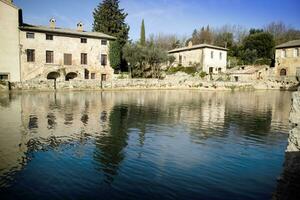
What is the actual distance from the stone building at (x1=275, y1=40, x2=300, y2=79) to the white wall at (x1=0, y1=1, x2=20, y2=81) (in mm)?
53712

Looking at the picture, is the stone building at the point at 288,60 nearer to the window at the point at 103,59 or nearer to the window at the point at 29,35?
the window at the point at 103,59

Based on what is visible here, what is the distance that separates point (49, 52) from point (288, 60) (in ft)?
170

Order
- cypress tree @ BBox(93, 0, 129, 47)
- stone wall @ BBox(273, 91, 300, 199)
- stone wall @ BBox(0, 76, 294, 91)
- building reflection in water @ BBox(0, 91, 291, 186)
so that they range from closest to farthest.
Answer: stone wall @ BBox(273, 91, 300, 199) → building reflection in water @ BBox(0, 91, 291, 186) → stone wall @ BBox(0, 76, 294, 91) → cypress tree @ BBox(93, 0, 129, 47)

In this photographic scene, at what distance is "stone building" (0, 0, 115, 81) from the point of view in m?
43.4

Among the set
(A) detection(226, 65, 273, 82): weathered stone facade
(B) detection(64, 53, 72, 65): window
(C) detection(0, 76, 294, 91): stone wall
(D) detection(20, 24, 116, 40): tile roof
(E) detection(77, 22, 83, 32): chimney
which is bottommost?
(C) detection(0, 76, 294, 91): stone wall

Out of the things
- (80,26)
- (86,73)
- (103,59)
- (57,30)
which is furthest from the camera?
(80,26)

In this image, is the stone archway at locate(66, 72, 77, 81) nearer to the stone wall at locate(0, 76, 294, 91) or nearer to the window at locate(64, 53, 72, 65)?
the window at locate(64, 53, 72, 65)

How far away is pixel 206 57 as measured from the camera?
63.7 m

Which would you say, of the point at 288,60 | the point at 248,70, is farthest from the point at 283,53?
the point at 248,70

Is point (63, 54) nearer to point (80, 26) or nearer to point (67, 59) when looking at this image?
point (67, 59)

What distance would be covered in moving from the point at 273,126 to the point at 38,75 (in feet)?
129

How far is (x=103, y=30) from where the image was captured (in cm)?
6028

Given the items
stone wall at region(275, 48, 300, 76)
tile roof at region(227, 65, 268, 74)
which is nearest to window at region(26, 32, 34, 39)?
tile roof at region(227, 65, 268, 74)

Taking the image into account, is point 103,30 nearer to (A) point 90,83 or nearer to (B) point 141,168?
(A) point 90,83
